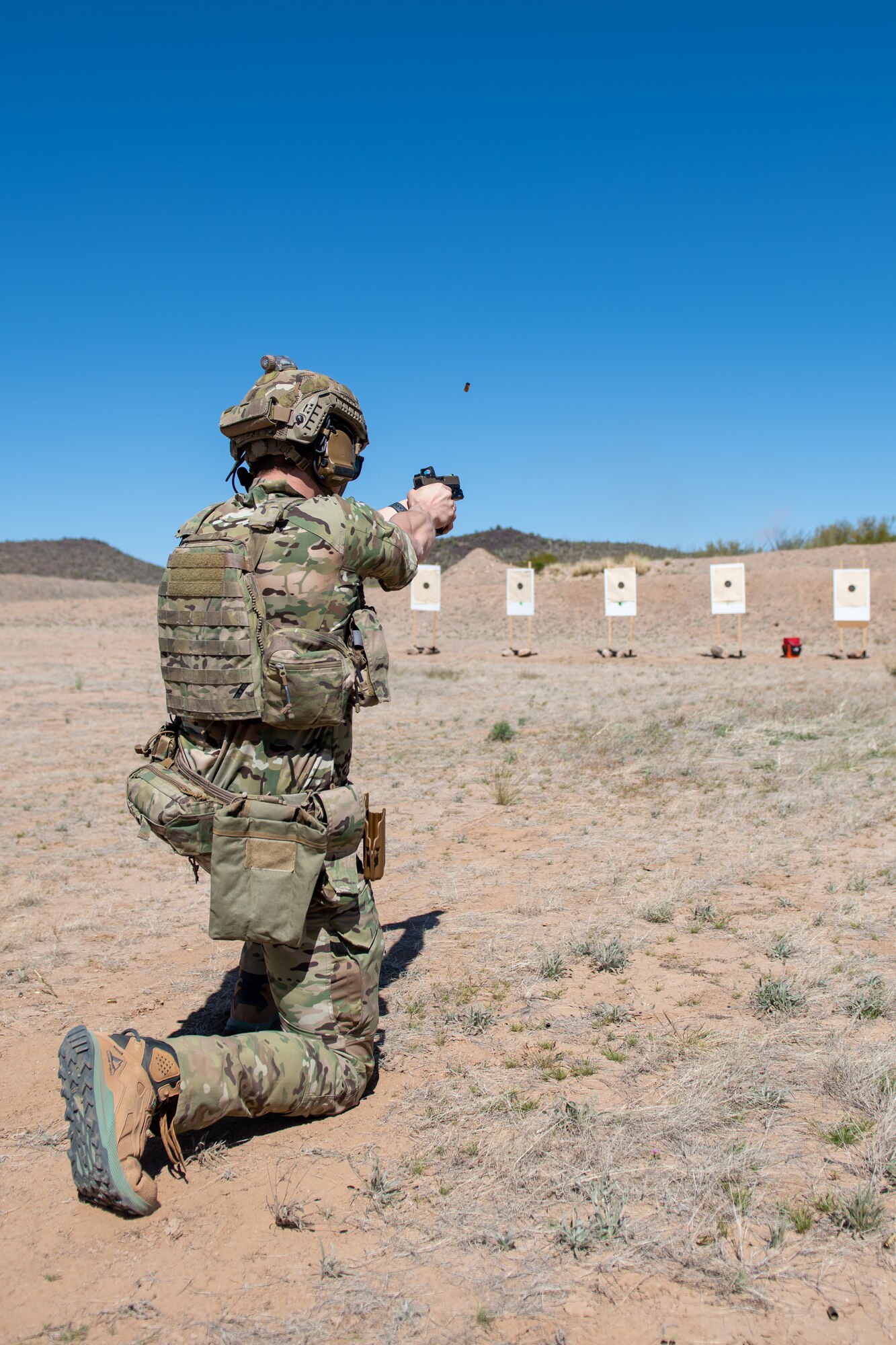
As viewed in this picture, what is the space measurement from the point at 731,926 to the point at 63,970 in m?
2.90

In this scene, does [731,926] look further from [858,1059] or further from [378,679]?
[378,679]

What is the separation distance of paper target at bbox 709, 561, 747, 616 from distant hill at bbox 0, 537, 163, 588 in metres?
38.4

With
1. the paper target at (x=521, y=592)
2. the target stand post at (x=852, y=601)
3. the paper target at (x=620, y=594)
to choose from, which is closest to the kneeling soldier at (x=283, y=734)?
the target stand post at (x=852, y=601)

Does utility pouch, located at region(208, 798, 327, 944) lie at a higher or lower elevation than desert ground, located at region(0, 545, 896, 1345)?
higher

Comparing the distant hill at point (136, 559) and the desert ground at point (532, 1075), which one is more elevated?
the distant hill at point (136, 559)

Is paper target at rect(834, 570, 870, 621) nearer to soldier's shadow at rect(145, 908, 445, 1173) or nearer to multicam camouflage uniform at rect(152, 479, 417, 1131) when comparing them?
soldier's shadow at rect(145, 908, 445, 1173)

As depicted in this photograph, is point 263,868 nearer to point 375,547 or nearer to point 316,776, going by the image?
point 316,776

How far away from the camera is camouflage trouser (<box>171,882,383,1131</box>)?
2539 millimetres

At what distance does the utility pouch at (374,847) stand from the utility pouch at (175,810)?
1.77 ft

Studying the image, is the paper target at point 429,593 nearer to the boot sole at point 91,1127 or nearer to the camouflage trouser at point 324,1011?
the camouflage trouser at point 324,1011

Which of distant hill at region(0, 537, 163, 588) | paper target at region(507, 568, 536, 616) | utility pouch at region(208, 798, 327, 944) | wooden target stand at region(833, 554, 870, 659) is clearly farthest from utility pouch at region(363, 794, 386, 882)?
distant hill at region(0, 537, 163, 588)

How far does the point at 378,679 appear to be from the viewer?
2.79 meters

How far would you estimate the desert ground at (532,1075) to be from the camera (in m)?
1.96

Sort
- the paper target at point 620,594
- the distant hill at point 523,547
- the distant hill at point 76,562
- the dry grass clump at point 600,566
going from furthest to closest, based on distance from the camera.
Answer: the distant hill at point 76,562 < the distant hill at point 523,547 < the dry grass clump at point 600,566 < the paper target at point 620,594
